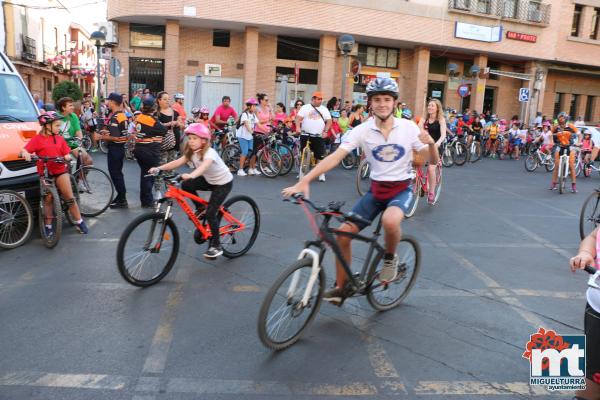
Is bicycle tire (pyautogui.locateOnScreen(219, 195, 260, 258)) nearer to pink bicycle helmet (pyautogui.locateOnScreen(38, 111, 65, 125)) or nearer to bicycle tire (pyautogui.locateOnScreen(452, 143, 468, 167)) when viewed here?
pink bicycle helmet (pyautogui.locateOnScreen(38, 111, 65, 125))

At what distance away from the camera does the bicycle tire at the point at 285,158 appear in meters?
12.6

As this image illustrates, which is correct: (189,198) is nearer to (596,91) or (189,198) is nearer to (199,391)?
(199,391)

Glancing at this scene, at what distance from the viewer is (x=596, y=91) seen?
1415 inches

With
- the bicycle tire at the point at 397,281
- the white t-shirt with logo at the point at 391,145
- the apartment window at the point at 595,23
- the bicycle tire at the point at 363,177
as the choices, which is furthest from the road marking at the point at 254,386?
the apartment window at the point at 595,23

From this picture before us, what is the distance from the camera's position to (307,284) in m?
3.69

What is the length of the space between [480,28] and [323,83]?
991 cm

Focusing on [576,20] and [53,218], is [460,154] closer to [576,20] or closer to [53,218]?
[53,218]

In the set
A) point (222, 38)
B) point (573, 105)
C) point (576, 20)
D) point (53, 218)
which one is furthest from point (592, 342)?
point (573, 105)

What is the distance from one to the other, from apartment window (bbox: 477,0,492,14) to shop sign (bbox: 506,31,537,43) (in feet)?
5.69

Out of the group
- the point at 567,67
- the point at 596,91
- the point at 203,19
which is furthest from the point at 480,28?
the point at 203,19

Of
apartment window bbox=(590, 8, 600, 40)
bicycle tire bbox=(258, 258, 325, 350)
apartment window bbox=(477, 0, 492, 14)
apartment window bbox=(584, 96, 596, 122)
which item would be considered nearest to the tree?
bicycle tire bbox=(258, 258, 325, 350)

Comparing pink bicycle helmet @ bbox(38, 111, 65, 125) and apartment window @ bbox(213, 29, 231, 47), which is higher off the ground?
apartment window @ bbox(213, 29, 231, 47)

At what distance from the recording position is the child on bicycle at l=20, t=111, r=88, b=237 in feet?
20.5

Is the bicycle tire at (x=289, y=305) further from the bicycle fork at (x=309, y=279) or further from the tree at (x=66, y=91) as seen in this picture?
the tree at (x=66, y=91)
